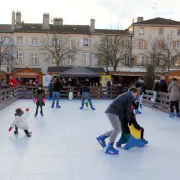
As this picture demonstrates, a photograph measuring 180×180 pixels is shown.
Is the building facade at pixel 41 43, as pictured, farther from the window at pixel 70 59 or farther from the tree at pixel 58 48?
the tree at pixel 58 48

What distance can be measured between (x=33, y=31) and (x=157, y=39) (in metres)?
17.5

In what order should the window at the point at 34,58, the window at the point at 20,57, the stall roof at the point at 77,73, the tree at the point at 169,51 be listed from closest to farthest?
the stall roof at the point at 77,73
the tree at the point at 169,51
the window at the point at 20,57
the window at the point at 34,58

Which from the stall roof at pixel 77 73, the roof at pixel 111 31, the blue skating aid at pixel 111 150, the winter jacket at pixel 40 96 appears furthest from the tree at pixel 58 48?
the blue skating aid at pixel 111 150

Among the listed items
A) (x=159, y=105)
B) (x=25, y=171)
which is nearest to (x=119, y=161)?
(x=25, y=171)

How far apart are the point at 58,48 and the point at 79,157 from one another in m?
37.5

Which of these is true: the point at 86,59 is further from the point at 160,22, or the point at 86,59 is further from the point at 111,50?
the point at 160,22

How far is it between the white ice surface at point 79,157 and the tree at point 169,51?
31.9 m

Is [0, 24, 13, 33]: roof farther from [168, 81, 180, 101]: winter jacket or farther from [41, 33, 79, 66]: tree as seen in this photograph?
[168, 81, 180, 101]: winter jacket

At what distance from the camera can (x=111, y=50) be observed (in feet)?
140

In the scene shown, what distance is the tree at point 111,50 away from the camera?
4206cm

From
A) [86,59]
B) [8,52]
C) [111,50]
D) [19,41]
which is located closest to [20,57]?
[8,52]

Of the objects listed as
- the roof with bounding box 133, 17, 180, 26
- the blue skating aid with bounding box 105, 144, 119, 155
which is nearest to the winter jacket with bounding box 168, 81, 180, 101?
the blue skating aid with bounding box 105, 144, 119, 155

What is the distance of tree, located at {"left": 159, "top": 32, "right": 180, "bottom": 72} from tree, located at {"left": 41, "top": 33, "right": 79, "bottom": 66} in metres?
11.8

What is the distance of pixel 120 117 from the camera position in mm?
6191
